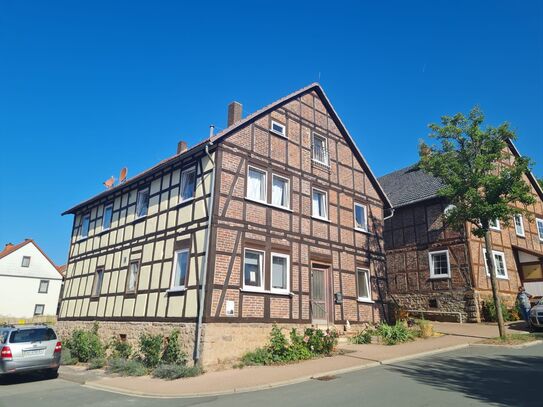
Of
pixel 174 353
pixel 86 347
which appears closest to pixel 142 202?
pixel 86 347

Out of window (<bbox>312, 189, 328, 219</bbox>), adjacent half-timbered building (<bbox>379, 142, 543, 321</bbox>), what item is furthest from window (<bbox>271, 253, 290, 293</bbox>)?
adjacent half-timbered building (<bbox>379, 142, 543, 321</bbox>)

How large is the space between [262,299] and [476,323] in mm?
12686

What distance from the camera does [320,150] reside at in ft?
62.1

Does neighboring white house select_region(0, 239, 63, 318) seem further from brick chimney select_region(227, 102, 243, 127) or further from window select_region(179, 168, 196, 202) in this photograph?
brick chimney select_region(227, 102, 243, 127)

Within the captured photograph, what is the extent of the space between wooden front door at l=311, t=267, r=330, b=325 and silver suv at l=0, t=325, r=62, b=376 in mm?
8938

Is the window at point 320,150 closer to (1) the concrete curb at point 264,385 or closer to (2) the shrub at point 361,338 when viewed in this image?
(2) the shrub at point 361,338

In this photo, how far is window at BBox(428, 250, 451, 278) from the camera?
22.9m

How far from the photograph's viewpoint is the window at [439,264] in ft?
75.2

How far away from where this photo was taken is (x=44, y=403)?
30.1ft

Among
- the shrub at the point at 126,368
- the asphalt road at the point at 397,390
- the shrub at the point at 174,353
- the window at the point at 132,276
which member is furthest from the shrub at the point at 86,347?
the shrub at the point at 174,353

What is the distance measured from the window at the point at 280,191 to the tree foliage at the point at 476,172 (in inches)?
243

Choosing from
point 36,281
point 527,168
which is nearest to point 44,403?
point 527,168

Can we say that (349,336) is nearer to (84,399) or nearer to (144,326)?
(144,326)

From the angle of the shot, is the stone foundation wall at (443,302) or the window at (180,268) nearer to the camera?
the window at (180,268)
